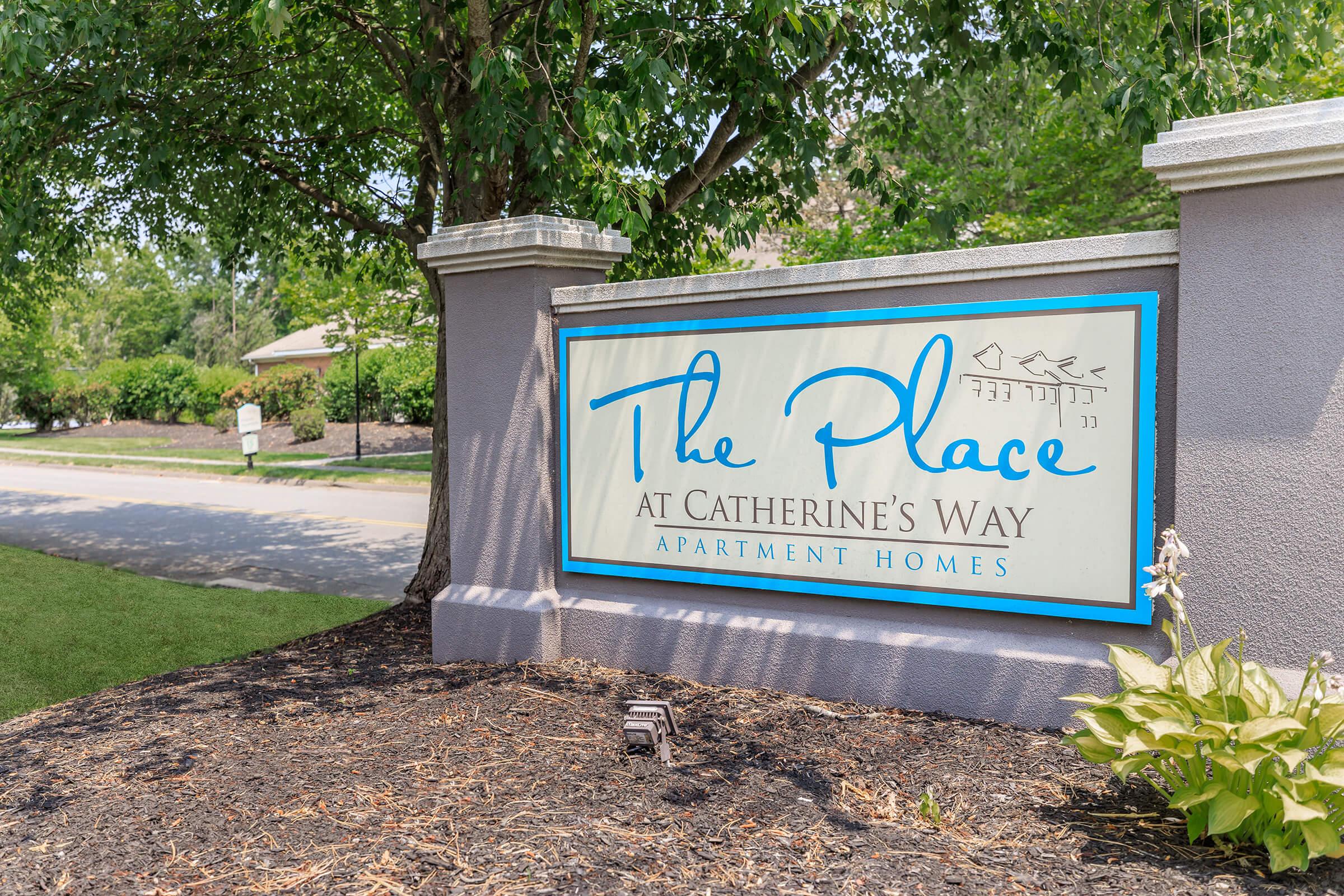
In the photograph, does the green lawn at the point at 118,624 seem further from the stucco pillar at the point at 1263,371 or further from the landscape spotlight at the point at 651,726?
the stucco pillar at the point at 1263,371

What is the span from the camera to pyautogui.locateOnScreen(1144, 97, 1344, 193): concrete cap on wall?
143 inches

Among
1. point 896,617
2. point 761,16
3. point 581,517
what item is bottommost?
point 896,617

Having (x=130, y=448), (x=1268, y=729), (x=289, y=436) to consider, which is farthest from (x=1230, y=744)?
(x=130, y=448)

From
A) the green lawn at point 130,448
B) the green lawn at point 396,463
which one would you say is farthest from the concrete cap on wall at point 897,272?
the green lawn at point 130,448

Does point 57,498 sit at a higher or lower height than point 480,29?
lower

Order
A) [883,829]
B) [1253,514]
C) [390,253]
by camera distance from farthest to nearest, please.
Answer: [390,253] → [1253,514] → [883,829]

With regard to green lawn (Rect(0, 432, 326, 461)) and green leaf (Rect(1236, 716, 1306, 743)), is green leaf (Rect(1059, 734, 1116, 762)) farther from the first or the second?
green lawn (Rect(0, 432, 326, 461))

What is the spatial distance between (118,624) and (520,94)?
17.1 ft

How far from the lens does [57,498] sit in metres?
18.7

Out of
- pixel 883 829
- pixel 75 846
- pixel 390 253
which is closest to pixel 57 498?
pixel 390 253

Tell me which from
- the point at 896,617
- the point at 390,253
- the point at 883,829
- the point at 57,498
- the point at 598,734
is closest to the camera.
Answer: the point at 883,829

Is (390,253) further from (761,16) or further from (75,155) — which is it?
(761,16)

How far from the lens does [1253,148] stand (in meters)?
3.72

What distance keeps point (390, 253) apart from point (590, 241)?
593 centimetres
